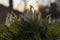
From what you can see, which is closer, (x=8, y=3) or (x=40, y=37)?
(x=40, y=37)

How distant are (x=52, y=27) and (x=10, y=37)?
0.39m

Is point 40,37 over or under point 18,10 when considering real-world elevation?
under

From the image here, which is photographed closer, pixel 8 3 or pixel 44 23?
pixel 44 23

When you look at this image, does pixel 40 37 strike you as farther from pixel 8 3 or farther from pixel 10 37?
pixel 8 3

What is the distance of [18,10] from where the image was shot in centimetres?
315

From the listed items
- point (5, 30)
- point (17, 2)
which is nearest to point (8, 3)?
point (17, 2)

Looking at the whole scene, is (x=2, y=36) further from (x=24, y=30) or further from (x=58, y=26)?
(x=58, y=26)

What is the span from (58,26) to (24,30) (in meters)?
0.41

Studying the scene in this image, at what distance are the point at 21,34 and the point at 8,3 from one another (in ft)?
2.63

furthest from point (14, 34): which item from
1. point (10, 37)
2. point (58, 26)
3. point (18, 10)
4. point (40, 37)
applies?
point (18, 10)

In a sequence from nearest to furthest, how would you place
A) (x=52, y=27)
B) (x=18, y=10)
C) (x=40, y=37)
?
(x=40, y=37) < (x=52, y=27) < (x=18, y=10)

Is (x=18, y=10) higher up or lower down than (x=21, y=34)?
higher up

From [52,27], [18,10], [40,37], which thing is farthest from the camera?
[18,10]

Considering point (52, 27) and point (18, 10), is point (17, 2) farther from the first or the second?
point (52, 27)
